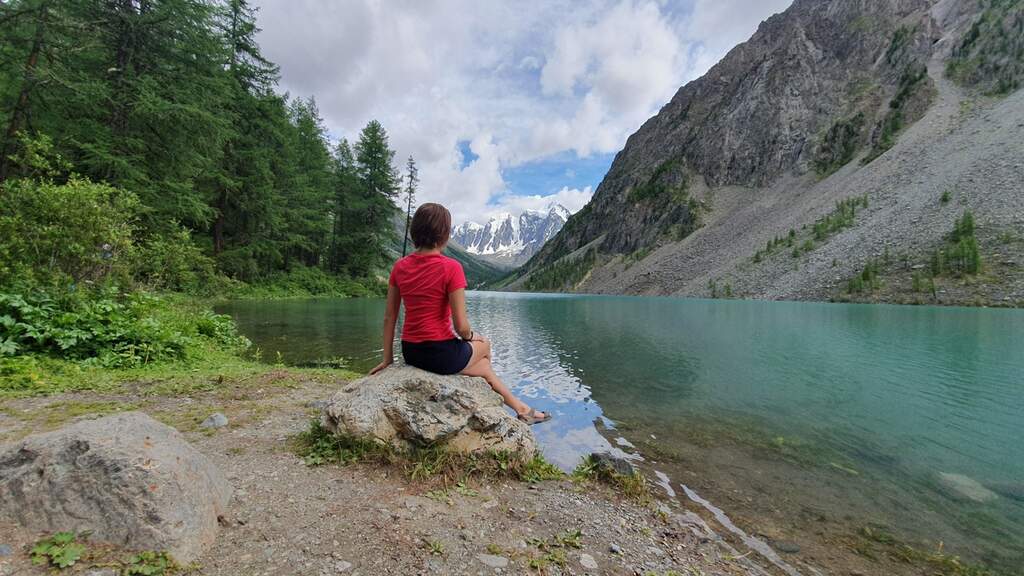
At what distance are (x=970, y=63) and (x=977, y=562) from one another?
13695 cm

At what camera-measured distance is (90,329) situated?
920cm

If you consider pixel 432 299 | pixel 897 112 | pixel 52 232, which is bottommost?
pixel 432 299

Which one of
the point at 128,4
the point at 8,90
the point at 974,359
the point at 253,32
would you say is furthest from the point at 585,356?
the point at 253,32

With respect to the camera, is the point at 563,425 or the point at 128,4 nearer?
the point at 563,425

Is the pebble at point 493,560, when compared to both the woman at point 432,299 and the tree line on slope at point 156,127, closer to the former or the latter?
the woman at point 432,299

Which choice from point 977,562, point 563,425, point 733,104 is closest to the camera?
point 977,562

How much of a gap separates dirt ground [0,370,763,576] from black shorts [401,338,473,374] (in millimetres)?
1282

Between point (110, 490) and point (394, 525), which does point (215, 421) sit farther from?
point (394, 525)

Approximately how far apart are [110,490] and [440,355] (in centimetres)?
315

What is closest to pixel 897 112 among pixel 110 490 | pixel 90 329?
pixel 110 490

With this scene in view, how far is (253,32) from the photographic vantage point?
117ft

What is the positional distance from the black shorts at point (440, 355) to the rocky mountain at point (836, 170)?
64.6 meters

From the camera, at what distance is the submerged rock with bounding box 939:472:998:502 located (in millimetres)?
6621

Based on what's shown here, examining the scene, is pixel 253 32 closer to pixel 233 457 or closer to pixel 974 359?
pixel 233 457
